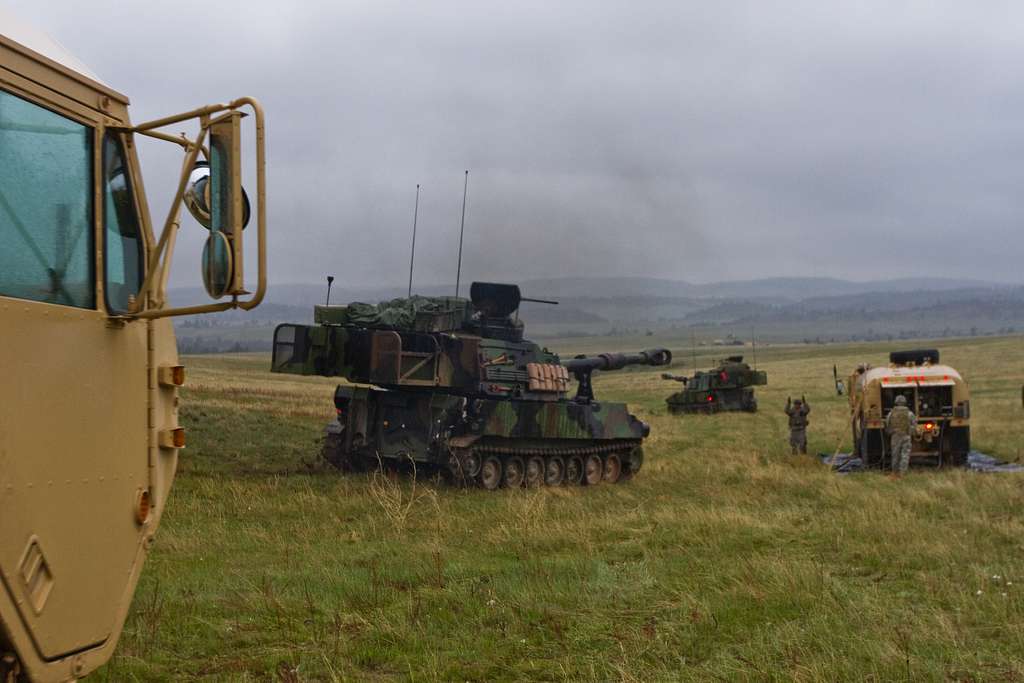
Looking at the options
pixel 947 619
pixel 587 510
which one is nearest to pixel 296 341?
pixel 587 510

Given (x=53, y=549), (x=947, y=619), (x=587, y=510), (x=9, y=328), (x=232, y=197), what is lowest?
(x=587, y=510)

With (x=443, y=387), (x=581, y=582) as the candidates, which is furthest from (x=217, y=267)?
(x=443, y=387)

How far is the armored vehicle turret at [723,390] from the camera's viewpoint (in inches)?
1405

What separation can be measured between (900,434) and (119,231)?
1506cm

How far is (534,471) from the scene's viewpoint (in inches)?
666

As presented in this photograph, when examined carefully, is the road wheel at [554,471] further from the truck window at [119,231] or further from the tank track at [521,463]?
the truck window at [119,231]

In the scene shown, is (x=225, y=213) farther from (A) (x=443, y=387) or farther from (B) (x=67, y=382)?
(A) (x=443, y=387)

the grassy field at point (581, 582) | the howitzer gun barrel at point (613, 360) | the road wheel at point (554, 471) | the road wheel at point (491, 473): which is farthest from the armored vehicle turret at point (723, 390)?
the road wheel at point (491, 473)

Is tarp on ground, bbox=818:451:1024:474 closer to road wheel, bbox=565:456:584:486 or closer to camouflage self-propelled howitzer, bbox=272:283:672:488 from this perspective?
road wheel, bbox=565:456:584:486

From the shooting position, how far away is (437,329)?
1585 centimetres

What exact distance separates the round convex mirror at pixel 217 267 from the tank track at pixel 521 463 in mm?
11570

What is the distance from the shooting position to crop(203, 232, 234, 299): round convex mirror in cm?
404

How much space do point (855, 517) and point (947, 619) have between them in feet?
15.3

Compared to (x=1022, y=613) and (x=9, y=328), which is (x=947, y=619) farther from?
(x=9, y=328)
